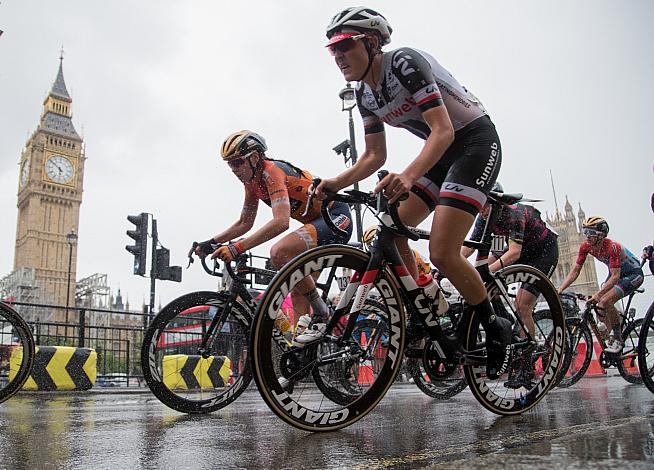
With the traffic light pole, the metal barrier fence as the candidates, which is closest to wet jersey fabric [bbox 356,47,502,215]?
the metal barrier fence

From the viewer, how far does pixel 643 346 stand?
459 cm

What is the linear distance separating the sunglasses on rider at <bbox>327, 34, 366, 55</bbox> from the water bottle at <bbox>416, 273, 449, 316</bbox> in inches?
53.9

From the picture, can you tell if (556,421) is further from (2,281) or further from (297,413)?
(2,281)

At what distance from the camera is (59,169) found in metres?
116

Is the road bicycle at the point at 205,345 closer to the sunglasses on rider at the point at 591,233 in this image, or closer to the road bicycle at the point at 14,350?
the road bicycle at the point at 14,350

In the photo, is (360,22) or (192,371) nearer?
(360,22)

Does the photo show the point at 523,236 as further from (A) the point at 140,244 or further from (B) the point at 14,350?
(A) the point at 140,244

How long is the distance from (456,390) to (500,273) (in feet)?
7.25

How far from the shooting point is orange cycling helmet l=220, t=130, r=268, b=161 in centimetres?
472

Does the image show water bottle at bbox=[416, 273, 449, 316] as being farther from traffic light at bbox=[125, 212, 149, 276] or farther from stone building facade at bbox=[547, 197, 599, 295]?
stone building facade at bbox=[547, 197, 599, 295]

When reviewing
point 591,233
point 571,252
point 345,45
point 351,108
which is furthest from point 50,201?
point 345,45

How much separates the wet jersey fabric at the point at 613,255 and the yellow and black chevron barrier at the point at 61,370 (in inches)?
314

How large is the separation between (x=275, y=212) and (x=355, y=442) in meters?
2.34

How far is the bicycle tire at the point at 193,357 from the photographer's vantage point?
4.07m
